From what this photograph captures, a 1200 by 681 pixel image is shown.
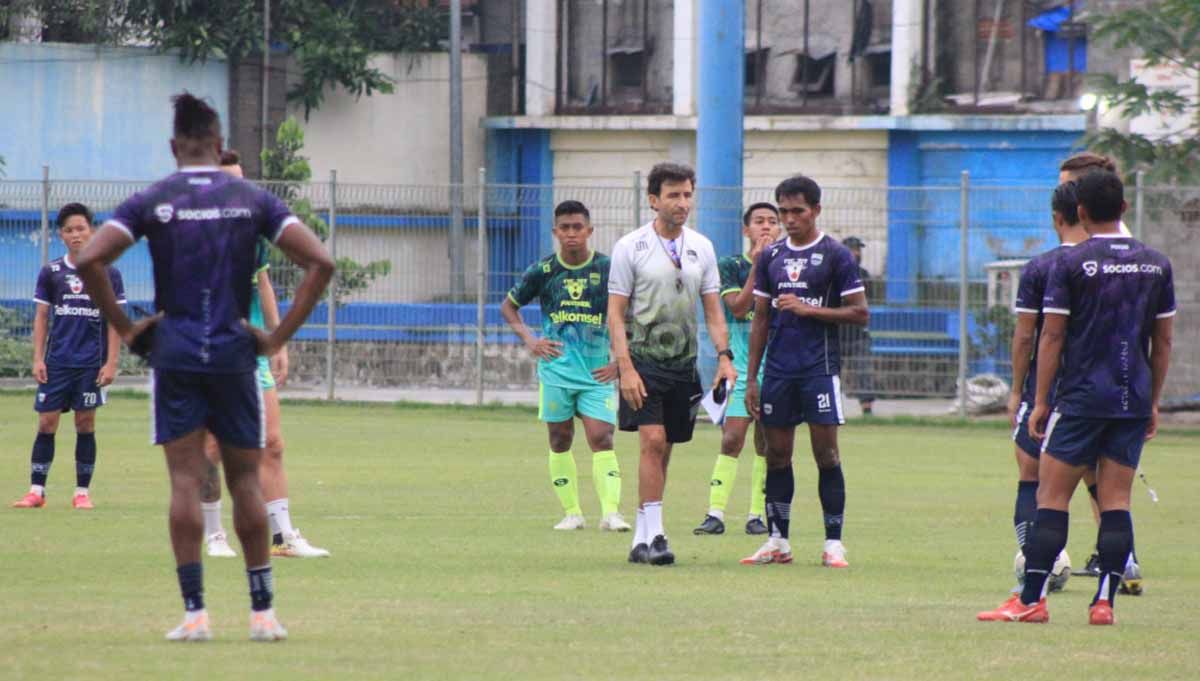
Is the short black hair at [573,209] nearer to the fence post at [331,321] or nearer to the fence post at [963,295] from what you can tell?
the fence post at [963,295]

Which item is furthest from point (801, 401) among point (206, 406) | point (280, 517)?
point (206, 406)

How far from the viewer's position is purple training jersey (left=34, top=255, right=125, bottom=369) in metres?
14.0

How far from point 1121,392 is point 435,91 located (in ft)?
93.7

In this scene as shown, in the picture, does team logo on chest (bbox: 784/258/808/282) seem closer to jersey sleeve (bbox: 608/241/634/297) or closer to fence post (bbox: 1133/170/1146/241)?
jersey sleeve (bbox: 608/241/634/297)

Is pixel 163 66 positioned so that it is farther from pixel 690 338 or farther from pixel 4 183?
pixel 690 338

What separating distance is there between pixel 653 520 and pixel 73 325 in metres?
5.11

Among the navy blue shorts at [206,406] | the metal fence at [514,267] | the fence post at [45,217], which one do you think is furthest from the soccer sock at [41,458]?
the fence post at [45,217]

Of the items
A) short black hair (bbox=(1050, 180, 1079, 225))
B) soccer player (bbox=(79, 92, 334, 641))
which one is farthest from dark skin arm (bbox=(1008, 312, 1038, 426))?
soccer player (bbox=(79, 92, 334, 641))

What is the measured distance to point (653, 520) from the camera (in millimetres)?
11062

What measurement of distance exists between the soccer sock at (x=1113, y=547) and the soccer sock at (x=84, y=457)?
7.43m

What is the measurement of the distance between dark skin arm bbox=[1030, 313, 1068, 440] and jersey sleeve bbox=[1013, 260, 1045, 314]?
301mm

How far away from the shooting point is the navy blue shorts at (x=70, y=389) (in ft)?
45.8

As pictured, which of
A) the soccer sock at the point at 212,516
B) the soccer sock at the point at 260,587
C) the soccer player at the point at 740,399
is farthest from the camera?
the soccer player at the point at 740,399

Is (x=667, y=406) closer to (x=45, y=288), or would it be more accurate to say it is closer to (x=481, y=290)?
(x=45, y=288)
